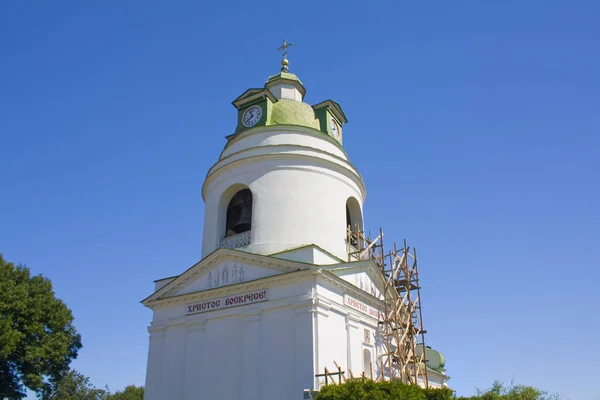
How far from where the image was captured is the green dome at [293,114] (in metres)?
25.4

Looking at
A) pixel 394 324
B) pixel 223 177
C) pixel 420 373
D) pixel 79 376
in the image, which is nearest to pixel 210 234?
pixel 223 177

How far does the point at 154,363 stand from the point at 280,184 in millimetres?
9114

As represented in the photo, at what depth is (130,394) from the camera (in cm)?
5434

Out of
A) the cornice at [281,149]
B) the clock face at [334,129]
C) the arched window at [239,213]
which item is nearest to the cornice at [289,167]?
the cornice at [281,149]

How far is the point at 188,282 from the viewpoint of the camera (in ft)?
72.1

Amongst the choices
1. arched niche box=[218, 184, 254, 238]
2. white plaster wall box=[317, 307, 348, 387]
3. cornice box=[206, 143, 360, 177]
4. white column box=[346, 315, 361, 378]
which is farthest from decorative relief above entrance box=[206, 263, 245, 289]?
cornice box=[206, 143, 360, 177]

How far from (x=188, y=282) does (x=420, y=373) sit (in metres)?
10.7

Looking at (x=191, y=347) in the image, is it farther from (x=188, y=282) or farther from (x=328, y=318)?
(x=328, y=318)

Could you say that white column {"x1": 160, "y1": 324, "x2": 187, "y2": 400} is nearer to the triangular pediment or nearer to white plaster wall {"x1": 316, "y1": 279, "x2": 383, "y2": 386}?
the triangular pediment

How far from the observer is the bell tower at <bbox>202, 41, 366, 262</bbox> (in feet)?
73.8

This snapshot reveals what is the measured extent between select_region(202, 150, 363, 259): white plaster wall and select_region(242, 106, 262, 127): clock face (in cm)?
304

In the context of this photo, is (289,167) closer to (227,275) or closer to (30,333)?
(227,275)

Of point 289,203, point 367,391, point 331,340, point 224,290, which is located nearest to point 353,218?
point 289,203

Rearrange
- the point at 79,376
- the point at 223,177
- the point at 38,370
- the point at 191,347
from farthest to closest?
the point at 79,376 → the point at 38,370 → the point at 223,177 → the point at 191,347
